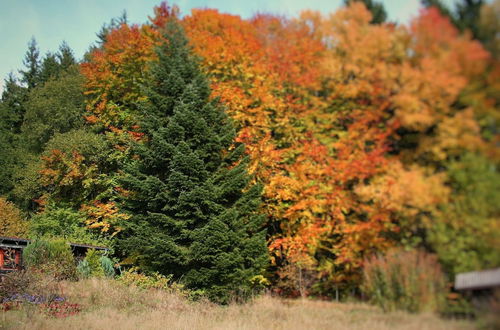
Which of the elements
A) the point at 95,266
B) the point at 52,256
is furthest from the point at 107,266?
the point at 52,256

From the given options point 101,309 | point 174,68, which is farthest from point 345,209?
point 174,68

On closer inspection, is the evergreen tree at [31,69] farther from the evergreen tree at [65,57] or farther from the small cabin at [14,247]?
the small cabin at [14,247]

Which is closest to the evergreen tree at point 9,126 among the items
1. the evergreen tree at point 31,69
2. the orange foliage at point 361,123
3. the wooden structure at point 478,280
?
the evergreen tree at point 31,69

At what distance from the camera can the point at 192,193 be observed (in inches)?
595

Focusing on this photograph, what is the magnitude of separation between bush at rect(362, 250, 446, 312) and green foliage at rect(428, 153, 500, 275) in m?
0.24

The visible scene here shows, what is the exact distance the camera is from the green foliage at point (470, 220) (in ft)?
14.2

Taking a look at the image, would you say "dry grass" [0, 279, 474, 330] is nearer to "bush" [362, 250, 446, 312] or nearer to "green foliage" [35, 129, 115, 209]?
"bush" [362, 250, 446, 312]

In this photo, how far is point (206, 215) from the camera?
15258 millimetres

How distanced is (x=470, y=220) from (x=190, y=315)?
8762mm

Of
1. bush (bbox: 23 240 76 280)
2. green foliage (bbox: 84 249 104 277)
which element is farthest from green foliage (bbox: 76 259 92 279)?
bush (bbox: 23 240 76 280)

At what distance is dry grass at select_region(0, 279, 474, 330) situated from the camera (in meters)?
5.36

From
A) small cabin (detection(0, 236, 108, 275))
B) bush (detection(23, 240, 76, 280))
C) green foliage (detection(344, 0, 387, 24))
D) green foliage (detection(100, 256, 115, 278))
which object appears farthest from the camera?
small cabin (detection(0, 236, 108, 275))

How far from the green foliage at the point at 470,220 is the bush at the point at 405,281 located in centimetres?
24

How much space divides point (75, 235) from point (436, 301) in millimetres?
24968
